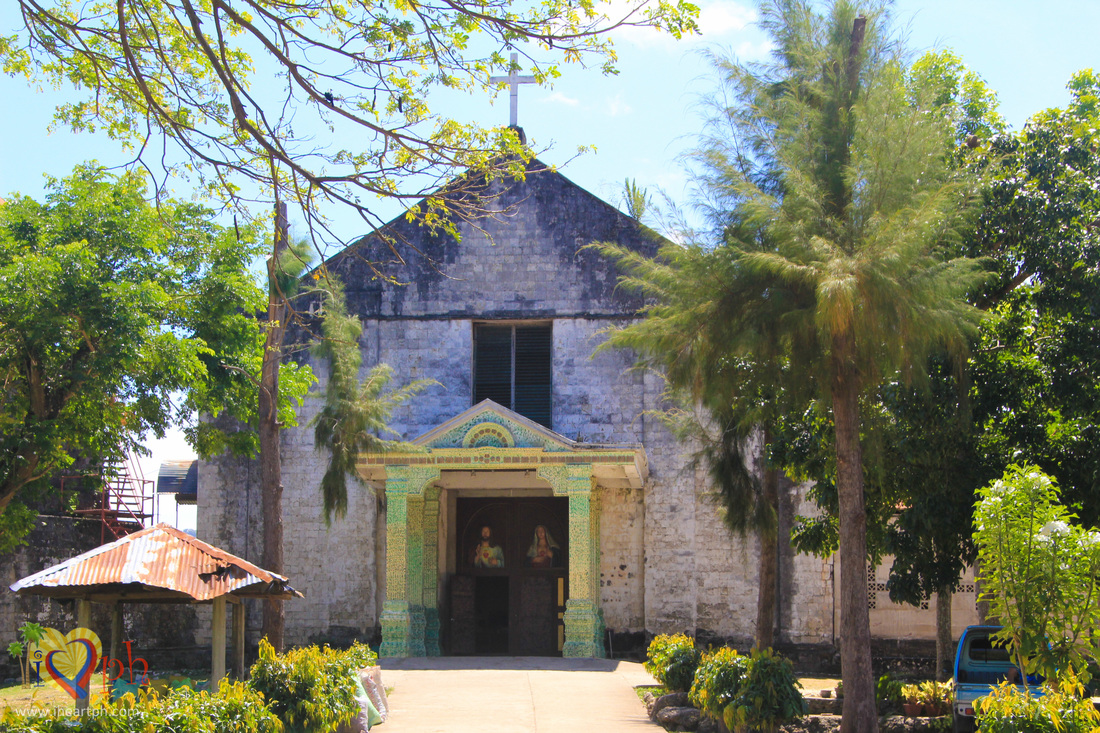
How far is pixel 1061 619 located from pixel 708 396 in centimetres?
476

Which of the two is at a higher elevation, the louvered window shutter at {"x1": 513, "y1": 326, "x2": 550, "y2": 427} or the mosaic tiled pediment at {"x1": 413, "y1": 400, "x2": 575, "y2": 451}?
the louvered window shutter at {"x1": 513, "y1": 326, "x2": 550, "y2": 427}

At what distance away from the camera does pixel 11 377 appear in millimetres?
16172

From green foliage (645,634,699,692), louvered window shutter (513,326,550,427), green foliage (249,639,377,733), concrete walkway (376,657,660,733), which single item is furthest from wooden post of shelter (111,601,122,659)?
louvered window shutter (513,326,550,427)

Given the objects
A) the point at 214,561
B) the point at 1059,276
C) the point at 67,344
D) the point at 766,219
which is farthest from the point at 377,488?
the point at 1059,276

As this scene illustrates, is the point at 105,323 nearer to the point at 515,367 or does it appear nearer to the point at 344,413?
the point at 344,413

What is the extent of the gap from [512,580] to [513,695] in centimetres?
673

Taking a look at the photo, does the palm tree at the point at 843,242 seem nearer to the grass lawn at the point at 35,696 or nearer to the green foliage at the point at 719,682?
the green foliage at the point at 719,682

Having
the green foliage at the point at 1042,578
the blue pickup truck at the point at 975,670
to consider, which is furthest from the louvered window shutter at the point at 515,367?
the green foliage at the point at 1042,578

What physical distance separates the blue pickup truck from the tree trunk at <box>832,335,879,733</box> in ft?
5.63

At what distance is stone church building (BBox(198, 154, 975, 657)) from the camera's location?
2134cm

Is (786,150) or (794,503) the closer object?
(786,150)

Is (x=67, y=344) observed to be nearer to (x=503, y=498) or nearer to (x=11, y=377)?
(x=11, y=377)

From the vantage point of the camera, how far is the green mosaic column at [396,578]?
61.7ft

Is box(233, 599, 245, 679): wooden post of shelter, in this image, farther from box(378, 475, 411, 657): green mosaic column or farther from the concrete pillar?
box(378, 475, 411, 657): green mosaic column
